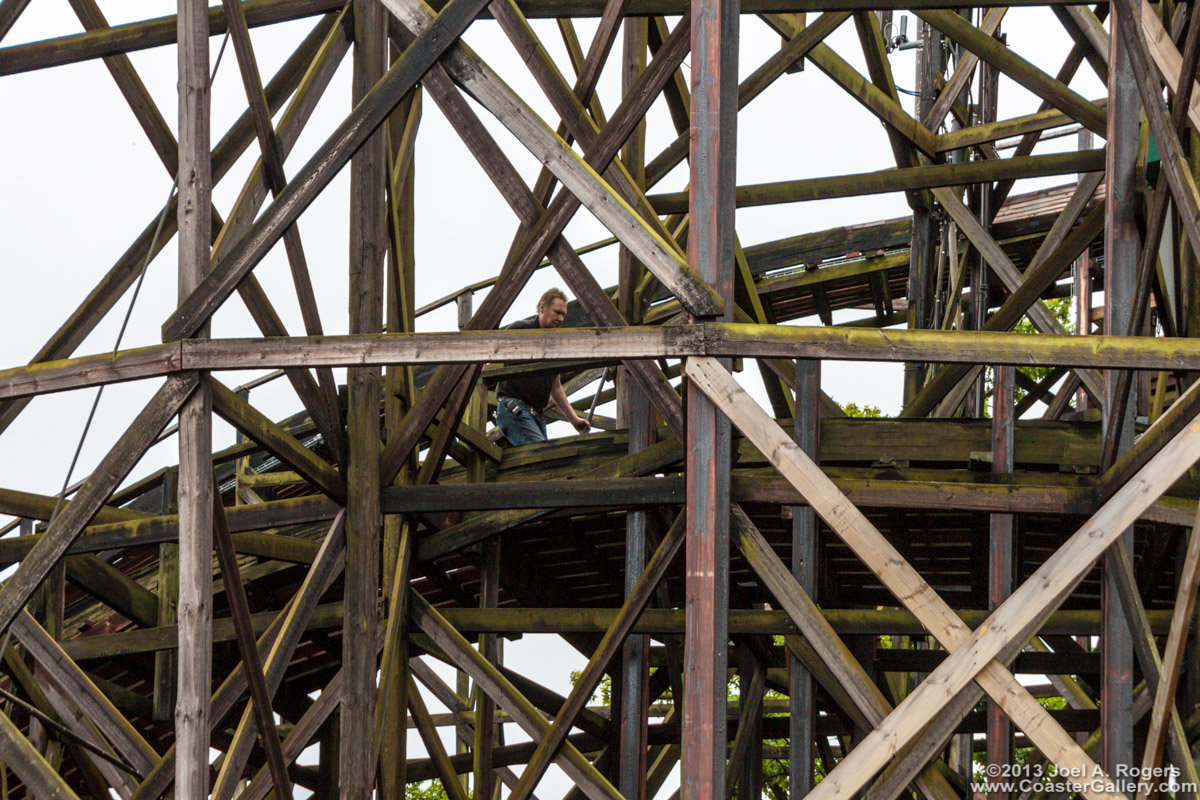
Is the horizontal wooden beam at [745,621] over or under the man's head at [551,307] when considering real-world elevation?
under

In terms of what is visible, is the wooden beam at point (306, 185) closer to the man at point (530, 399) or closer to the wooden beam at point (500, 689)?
the wooden beam at point (500, 689)

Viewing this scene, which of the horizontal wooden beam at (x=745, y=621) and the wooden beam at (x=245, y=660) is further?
the horizontal wooden beam at (x=745, y=621)

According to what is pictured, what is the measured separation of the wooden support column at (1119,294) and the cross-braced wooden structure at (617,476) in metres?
0.02

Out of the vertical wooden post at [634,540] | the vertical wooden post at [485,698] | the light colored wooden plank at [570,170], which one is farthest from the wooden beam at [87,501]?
the vertical wooden post at [485,698]

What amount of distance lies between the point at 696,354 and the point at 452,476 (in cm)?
396

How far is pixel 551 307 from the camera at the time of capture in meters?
10.7

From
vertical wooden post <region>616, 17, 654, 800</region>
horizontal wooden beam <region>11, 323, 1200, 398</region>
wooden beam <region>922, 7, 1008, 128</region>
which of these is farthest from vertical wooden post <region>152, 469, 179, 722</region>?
wooden beam <region>922, 7, 1008, 128</region>

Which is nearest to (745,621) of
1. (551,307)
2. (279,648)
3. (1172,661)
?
(279,648)

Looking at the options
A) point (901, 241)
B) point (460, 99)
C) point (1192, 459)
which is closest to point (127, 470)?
point (460, 99)

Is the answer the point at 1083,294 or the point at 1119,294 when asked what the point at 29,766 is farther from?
the point at 1083,294

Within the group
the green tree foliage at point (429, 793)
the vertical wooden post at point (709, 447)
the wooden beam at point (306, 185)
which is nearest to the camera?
the vertical wooden post at point (709, 447)

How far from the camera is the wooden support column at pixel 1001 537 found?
776 centimetres

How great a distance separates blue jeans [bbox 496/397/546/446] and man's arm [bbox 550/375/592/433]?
0.20 m

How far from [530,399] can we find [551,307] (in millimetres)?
695
